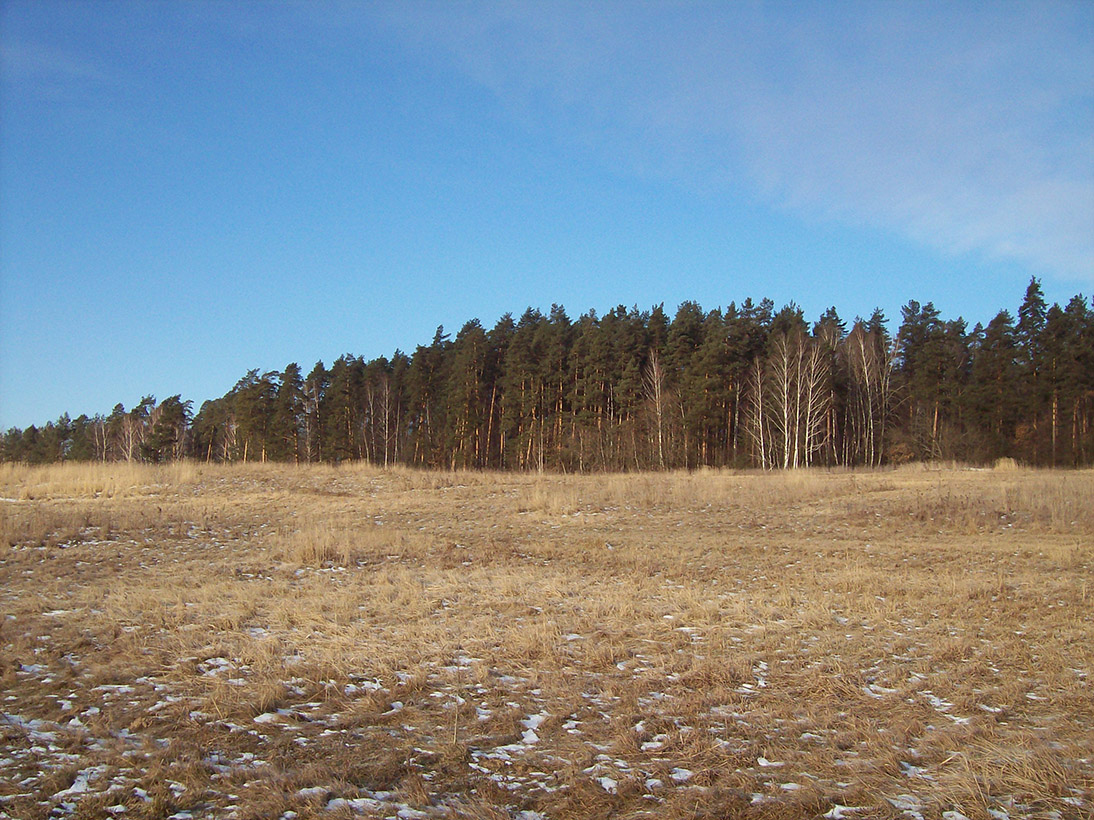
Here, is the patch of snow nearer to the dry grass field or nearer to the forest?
the dry grass field

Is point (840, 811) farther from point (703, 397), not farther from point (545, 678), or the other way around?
point (703, 397)

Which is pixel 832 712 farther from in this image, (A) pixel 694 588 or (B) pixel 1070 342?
(B) pixel 1070 342

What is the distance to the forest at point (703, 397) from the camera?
45.3 meters

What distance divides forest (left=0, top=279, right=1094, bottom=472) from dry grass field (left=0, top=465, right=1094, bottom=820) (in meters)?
28.4

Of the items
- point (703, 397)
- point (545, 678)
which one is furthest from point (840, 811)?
point (703, 397)

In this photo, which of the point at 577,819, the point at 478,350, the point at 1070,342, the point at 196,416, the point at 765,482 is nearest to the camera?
the point at 577,819

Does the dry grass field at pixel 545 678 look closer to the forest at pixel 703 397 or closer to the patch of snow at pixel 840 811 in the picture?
the patch of snow at pixel 840 811

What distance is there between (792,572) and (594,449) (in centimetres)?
3393

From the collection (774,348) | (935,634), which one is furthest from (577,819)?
(774,348)

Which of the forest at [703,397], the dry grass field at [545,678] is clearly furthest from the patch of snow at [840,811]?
the forest at [703,397]

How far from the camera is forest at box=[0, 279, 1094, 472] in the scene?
45.3m

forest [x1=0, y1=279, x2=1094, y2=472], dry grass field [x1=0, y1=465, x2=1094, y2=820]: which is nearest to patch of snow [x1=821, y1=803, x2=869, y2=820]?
dry grass field [x1=0, y1=465, x2=1094, y2=820]

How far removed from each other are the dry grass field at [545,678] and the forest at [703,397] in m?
28.4

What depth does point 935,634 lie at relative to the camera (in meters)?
8.10
